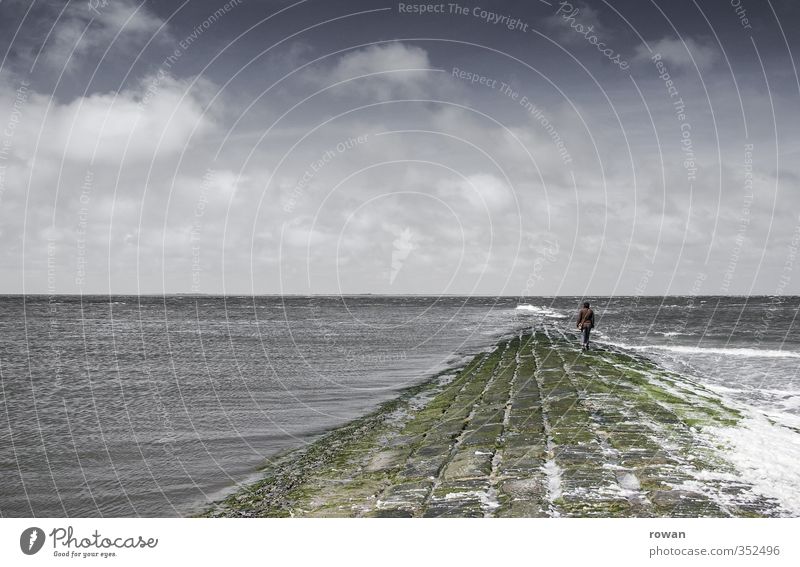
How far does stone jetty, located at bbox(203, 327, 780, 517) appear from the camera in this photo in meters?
7.34

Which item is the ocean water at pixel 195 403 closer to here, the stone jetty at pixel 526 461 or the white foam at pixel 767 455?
the white foam at pixel 767 455

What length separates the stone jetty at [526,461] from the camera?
24.1 feet

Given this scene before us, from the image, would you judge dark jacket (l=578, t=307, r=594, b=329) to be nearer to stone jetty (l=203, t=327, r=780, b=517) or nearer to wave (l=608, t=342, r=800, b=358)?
stone jetty (l=203, t=327, r=780, b=517)

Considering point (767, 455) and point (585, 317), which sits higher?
point (585, 317)

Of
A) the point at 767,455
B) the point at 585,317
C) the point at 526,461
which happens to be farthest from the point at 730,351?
the point at 526,461

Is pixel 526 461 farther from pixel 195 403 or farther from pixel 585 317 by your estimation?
pixel 585 317

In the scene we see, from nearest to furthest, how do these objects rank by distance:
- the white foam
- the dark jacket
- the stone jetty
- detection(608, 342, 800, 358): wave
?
the stone jetty → the white foam → the dark jacket → detection(608, 342, 800, 358): wave

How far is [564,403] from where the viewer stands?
14031 millimetres

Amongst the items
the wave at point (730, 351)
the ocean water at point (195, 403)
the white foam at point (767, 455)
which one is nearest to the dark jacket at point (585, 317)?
the ocean water at point (195, 403)

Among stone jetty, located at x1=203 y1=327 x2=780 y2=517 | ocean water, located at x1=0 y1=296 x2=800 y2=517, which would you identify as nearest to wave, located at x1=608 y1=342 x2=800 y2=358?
ocean water, located at x1=0 y1=296 x2=800 y2=517

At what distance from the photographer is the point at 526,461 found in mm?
9086
